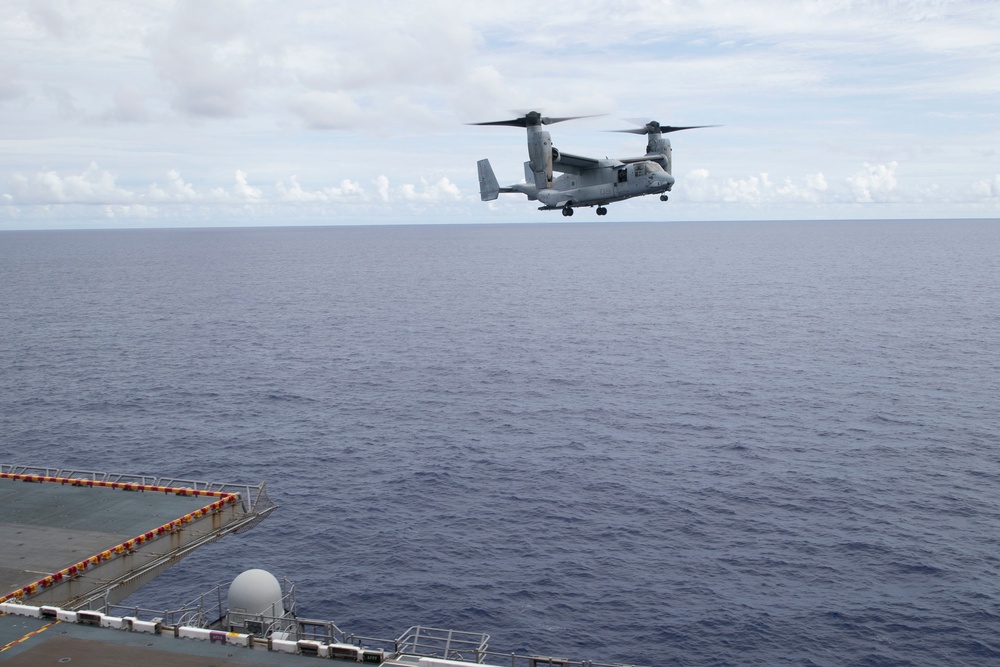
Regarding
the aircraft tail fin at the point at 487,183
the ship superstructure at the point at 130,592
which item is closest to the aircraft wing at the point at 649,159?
the aircraft tail fin at the point at 487,183

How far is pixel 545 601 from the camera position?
56.1 m

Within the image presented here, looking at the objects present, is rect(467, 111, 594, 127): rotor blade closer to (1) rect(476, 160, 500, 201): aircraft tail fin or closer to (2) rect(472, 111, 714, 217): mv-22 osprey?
(2) rect(472, 111, 714, 217): mv-22 osprey

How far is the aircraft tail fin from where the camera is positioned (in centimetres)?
7219

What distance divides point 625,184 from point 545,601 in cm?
2792

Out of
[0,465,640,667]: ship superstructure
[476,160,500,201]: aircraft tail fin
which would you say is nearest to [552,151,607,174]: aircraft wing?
[476,160,500,201]: aircraft tail fin

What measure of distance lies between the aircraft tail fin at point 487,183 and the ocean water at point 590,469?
1021 inches

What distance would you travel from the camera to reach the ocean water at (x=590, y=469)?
54.2 m

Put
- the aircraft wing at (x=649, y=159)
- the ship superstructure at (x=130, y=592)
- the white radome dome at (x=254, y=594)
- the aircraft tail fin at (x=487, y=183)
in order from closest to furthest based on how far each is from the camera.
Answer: the ship superstructure at (x=130, y=592)
the white radome dome at (x=254, y=594)
the aircraft wing at (x=649, y=159)
the aircraft tail fin at (x=487, y=183)

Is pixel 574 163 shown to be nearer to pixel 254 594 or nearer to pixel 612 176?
pixel 612 176

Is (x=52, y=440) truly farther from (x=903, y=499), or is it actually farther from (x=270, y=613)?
(x=903, y=499)

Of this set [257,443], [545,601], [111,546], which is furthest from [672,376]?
[111,546]

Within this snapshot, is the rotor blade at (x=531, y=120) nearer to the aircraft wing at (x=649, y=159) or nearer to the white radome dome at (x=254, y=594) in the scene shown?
the aircraft wing at (x=649, y=159)

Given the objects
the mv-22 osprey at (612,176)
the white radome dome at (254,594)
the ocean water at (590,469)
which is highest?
the mv-22 osprey at (612,176)

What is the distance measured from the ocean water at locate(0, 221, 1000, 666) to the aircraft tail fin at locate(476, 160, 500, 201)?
85.1 feet
